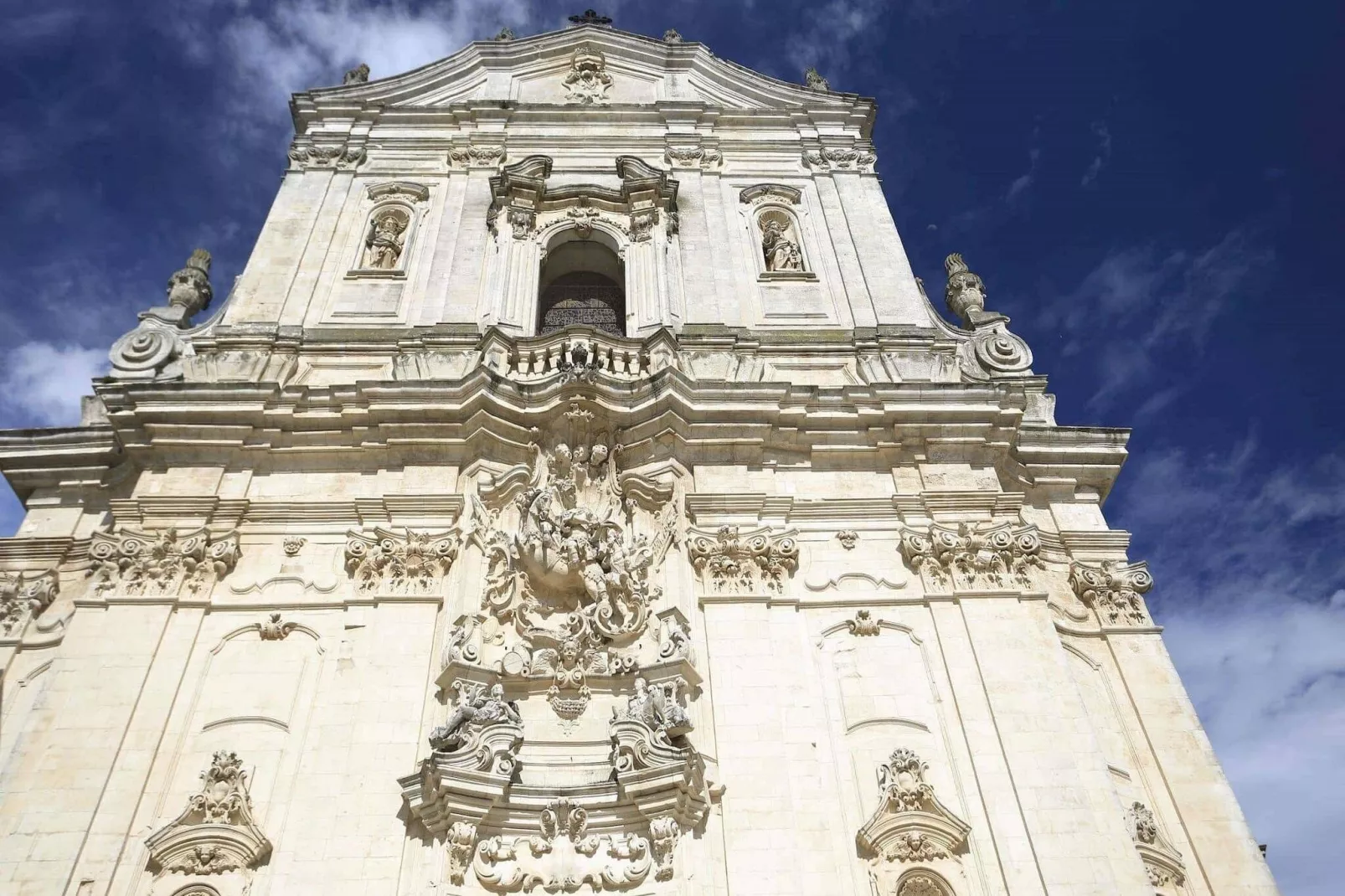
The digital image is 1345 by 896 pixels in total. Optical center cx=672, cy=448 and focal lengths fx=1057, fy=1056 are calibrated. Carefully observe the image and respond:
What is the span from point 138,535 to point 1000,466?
9.04 meters

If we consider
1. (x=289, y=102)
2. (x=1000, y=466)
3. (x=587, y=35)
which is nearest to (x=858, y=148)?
(x=587, y=35)

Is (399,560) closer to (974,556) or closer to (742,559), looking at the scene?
(742,559)

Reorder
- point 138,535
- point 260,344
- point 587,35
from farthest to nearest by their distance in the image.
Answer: point 587,35 < point 260,344 < point 138,535

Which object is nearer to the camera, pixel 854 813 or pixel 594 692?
pixel 854 813

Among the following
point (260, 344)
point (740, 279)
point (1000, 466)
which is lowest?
point (1000, 466)

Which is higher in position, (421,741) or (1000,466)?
(1000,466)

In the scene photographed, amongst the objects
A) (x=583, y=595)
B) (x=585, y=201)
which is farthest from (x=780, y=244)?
(x=583, y=595)

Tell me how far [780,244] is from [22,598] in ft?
32.6

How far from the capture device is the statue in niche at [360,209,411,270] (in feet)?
46.4

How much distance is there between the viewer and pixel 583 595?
1027cm

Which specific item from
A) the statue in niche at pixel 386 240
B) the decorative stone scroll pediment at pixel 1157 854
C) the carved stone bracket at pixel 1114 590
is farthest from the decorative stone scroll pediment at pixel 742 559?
the statue in niche at pixel 386 240

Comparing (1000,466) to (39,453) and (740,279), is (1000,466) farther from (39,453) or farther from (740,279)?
(39,453)

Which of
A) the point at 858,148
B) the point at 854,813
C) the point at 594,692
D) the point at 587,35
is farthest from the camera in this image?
the point at 587,35

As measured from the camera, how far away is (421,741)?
30.0 feet
